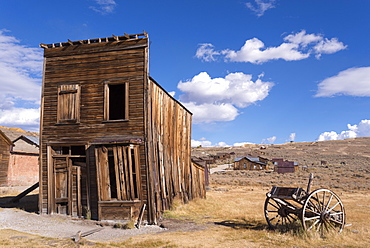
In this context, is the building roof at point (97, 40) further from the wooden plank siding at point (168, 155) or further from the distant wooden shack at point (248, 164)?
the distant wooden shack at point (248, 164)

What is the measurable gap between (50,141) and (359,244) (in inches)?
540

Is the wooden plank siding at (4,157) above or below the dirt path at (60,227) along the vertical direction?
above

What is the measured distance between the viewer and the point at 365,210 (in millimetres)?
16281

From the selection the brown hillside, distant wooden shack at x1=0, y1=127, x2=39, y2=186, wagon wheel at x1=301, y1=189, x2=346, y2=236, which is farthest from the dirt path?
the brown hillside

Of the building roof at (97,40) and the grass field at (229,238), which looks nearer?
the grass field at (229,238)

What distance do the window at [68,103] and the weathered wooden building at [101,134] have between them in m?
0.05

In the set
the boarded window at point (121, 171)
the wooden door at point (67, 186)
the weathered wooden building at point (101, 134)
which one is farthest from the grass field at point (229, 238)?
the wooden door at point (67, 186)

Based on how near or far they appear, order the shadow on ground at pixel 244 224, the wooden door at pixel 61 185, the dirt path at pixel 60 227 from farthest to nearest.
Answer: the wooden door at pixel 61 185, the shadow on ground at pixel 244 224, the dirt path at pixel 60 227

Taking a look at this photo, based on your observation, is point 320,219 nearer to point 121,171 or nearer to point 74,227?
point 121,171

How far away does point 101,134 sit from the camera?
534 inches

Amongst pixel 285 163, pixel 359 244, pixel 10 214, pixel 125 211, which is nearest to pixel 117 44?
pixel 125 211

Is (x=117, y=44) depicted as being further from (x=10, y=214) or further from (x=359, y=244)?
(x=359, y=244)

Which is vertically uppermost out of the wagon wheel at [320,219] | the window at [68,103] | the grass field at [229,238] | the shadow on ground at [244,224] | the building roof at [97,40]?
the building roof at [97,40]

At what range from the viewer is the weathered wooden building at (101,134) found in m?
12.8
